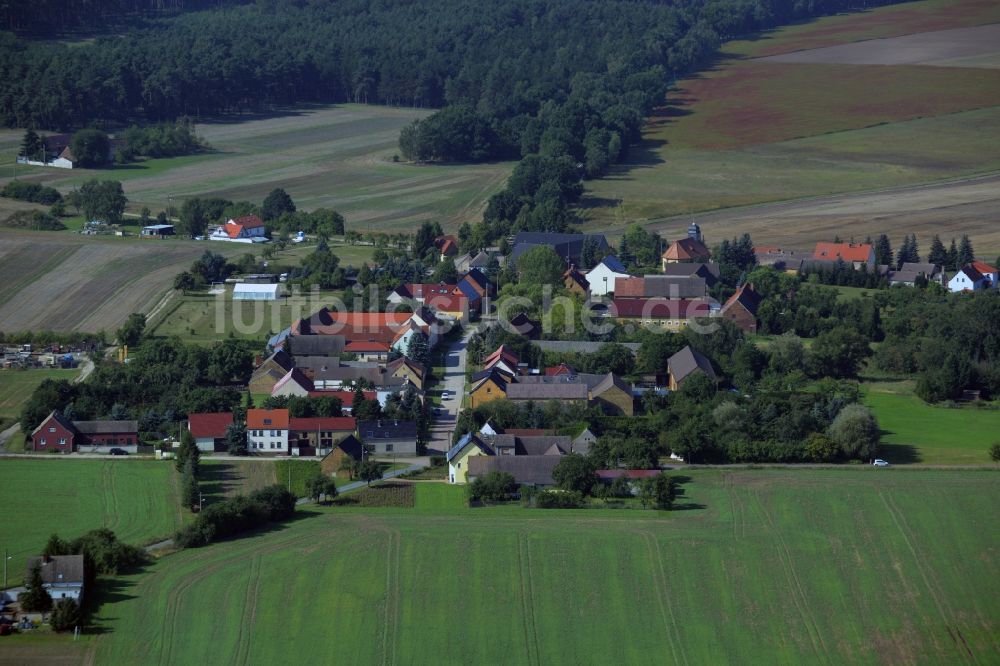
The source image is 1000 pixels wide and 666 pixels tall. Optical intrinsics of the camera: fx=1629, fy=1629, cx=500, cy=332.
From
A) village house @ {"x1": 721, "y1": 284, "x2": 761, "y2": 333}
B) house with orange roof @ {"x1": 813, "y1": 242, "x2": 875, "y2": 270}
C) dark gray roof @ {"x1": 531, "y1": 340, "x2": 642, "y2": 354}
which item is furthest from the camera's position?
house with orange roof @ {"x1": 813, "y1": 242, "x2": 875, "y2": 270}

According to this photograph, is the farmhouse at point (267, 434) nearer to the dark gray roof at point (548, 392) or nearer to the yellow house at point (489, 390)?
the yellow house at point (489, 390)

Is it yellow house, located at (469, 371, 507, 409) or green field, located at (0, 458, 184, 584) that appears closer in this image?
green field, located at (0, 458, 184, 584)

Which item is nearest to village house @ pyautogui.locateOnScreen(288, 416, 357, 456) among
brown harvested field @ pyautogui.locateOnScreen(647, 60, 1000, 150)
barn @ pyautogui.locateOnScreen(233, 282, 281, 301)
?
barn @ pyautogui.locateOnScreen(233, 282, 281, 301)

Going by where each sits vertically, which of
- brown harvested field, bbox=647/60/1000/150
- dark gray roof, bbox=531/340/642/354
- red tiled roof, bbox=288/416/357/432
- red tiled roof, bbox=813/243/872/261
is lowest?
red tiled roof, bbox=288/416/357/432

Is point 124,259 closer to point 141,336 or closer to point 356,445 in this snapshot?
point 141,336

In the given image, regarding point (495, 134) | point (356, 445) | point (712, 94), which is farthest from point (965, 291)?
point (712, 94)

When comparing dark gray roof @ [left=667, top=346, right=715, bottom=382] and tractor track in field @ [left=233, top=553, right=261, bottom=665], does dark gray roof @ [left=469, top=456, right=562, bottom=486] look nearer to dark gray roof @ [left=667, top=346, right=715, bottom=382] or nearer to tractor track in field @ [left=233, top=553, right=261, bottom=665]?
tractor track in field @ [left=233, top=553, right=261, bottom=665]

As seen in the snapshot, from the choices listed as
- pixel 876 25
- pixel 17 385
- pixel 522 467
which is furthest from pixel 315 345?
pixel 876 25
